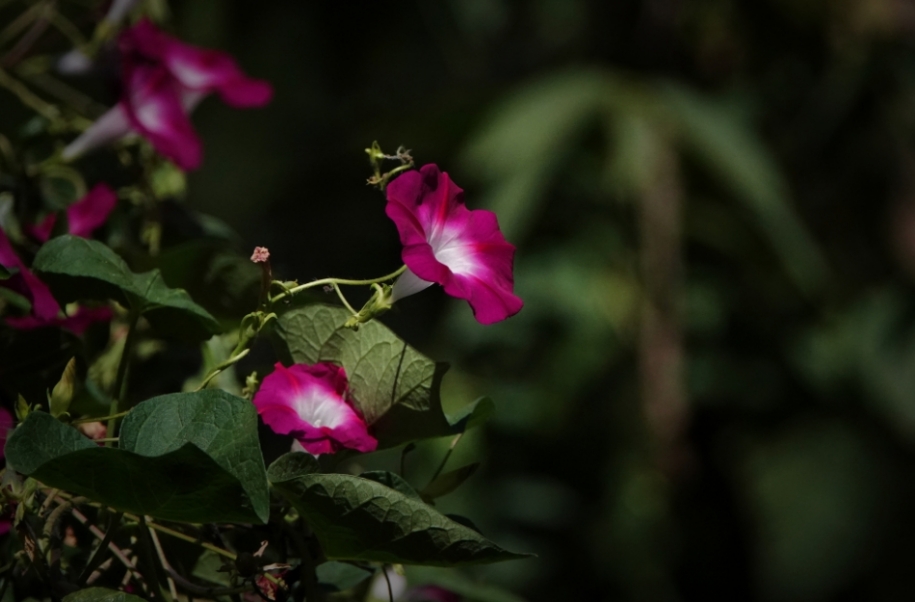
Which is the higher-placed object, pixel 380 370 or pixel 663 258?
pixel 380 370

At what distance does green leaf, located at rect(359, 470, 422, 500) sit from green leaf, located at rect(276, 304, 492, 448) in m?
0.03

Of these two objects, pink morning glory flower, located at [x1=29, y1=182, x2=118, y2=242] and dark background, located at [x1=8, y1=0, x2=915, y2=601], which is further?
dark background, located at [x1=8, y1=0, x2=915, y2=601]

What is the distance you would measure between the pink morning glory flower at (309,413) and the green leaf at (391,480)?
2 centimetres

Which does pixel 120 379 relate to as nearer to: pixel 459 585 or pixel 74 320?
pixel 74 320

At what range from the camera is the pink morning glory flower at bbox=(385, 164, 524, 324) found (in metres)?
0.32

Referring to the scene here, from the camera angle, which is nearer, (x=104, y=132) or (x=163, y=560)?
(x=163, y=560)

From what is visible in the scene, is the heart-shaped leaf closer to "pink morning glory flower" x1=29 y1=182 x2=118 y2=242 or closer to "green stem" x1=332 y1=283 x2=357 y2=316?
"green stem" x1=332 y1=283 x2=357 y2=316

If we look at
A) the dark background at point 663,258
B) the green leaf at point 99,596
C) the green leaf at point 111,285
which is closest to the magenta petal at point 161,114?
the green leaf at point 111,285

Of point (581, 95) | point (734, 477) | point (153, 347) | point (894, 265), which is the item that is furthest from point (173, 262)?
point (894, 265)

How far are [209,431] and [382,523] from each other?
55 mm

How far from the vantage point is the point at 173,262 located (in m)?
0.40

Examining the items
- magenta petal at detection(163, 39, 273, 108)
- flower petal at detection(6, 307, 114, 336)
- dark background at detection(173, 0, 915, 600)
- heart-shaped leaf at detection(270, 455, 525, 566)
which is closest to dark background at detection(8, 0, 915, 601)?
dark background at detection(173, 0, 915, 600)

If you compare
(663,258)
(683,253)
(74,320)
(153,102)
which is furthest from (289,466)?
(683,253)

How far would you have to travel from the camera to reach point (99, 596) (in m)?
0.30
